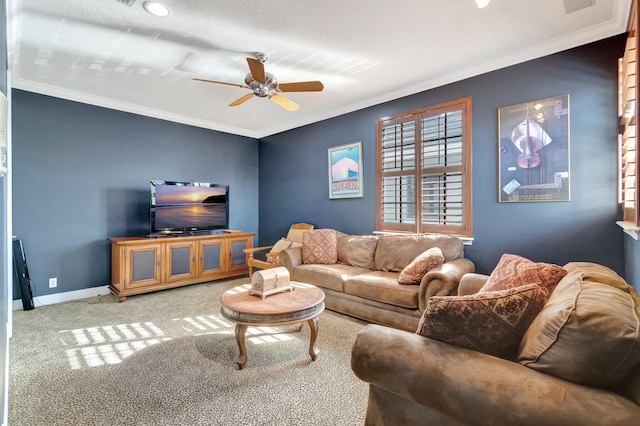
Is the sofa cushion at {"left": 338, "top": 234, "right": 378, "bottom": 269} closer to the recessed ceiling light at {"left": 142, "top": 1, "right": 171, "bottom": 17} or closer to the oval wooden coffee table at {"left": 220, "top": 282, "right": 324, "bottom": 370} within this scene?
the oval wooden coffee table at {"left": 220, "top": 282, "right": 324, "bottom": 370}

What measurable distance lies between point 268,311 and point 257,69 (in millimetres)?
2036

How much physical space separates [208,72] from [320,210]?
2.54 meters

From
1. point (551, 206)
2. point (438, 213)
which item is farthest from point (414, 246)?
point (551, 206)

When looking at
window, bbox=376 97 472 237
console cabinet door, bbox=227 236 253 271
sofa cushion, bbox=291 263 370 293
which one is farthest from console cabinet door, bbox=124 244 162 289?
window, bbox=376 97 472 237

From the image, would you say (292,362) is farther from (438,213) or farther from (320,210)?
(320,210)

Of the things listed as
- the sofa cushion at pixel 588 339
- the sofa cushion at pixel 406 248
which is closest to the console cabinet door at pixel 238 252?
the sofa cushion at pixel 406 248

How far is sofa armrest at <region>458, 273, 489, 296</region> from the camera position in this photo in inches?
89.4

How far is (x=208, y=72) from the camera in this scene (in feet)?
10.7

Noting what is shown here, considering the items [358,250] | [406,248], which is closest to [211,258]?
[358,250]

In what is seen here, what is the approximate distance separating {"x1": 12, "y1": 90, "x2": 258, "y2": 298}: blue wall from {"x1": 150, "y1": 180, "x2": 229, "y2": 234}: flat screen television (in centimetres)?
44

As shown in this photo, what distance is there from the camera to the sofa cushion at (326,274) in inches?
132

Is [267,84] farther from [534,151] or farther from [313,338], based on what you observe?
[534,151]

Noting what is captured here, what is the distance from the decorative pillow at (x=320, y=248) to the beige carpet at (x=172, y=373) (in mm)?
826

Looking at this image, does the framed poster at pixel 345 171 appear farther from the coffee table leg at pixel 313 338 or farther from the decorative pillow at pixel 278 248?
the coffee table leg at pixel 313 338
